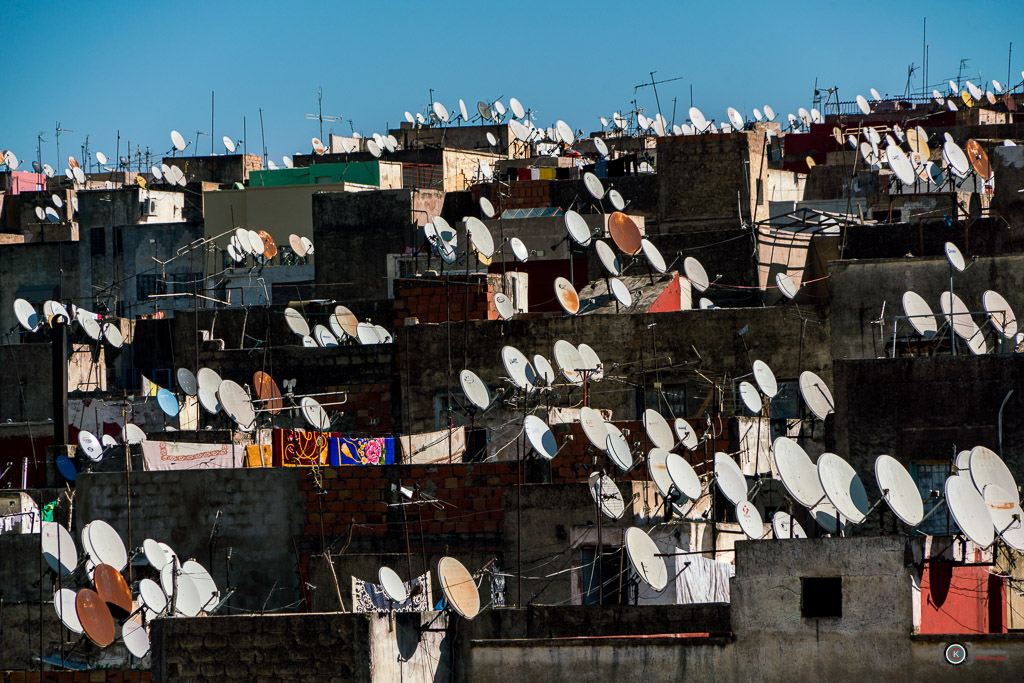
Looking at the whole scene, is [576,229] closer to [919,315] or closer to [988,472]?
[919,315]

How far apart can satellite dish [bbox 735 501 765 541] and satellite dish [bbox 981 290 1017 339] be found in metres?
6.63

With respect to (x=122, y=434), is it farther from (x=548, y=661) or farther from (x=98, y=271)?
(x=548, y=661)

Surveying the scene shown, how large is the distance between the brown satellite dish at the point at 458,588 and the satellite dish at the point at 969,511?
18.0 ft

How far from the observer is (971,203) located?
39188 mm

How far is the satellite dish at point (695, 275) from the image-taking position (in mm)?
35188

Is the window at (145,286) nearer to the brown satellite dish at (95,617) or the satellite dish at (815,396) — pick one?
the satellite dish at (815,396)

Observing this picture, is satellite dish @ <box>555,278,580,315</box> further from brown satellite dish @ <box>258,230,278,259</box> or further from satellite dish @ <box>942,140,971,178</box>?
brown satellite dish @ <box>258,230,278,259</box>

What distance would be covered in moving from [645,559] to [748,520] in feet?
6.41

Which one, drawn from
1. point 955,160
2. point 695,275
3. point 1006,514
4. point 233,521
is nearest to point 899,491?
point 1006,514

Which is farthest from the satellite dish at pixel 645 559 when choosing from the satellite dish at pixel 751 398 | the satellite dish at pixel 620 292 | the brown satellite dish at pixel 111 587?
the satellite dish at pixel 620 292

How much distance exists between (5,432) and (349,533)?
557 inches

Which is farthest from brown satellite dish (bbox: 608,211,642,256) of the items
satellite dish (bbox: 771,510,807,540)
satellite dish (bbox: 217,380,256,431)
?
satellite dish (bbox: 771,510,807,540)

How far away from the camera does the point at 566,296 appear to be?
33.1 metres

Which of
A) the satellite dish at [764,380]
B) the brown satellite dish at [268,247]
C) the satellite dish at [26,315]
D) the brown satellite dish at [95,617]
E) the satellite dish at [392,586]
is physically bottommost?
the brown satellite dish at [95,617]
